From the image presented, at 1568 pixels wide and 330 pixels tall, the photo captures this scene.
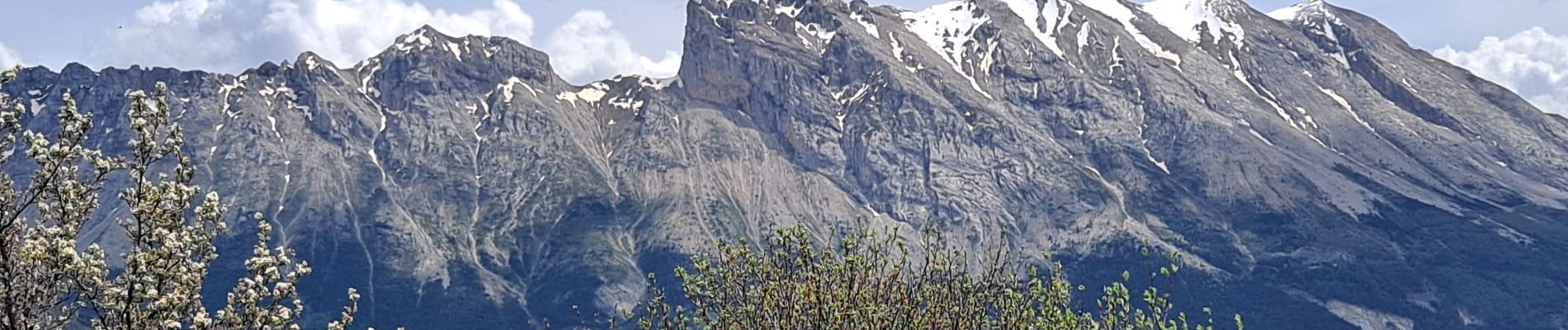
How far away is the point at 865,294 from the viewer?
1259 inches

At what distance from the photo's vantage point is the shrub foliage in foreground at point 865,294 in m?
31.4

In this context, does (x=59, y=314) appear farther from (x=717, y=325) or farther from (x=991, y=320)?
(x=991, y=320)

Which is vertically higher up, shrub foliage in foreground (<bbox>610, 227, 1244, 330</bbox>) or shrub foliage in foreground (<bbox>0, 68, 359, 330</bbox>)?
shrub foliage in foreground (<bbox>0, 68, 359, 330</bbox>)

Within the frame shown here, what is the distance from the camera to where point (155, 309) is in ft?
62.8

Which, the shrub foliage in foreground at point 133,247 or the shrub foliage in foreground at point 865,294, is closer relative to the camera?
the shrub foliage in foreground at point 133,247

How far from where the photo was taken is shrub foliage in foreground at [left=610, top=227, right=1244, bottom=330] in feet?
103

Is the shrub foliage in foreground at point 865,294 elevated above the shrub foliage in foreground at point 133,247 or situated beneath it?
situated beneath

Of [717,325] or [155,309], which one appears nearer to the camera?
[155,309]

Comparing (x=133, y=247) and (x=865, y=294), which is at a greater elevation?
(x=133, y=247)

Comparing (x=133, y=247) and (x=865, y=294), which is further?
(x=865, y=294)

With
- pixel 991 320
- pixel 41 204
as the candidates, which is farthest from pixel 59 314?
pixel 991 320

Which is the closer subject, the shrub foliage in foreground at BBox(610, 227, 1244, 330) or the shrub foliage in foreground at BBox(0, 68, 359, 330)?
the shrub foliage in foreground at BBox(0, 68, 359, 330)

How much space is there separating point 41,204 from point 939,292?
1803cm

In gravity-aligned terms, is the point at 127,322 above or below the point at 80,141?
below
